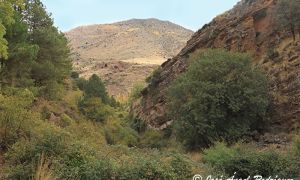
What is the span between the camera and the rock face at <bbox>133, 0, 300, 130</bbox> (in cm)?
3783

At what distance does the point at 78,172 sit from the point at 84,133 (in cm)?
1194

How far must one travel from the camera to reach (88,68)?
149000mm

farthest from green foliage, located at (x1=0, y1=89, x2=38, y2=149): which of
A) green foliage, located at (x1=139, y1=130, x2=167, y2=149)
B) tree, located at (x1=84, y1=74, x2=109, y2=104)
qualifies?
green foliage, located at (x1=139, y1=130, x2=167, y2=149)

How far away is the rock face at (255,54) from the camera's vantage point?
37831 millimetres

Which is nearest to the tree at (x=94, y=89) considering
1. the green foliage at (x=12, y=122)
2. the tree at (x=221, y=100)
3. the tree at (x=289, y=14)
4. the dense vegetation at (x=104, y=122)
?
the dense vegetation at (x=104, y=122)

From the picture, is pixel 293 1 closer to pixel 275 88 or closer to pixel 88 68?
pixel 275 88

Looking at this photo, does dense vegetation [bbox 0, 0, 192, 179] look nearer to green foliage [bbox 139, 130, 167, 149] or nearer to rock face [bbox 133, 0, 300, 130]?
green foliage [bbox 139, 130, 167, 149]

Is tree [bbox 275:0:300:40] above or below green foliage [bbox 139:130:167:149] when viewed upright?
above

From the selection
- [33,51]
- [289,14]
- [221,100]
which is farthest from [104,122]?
[289,14]

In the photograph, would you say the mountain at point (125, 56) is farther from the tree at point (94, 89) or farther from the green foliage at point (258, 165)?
the green foliage at point (258, 165)

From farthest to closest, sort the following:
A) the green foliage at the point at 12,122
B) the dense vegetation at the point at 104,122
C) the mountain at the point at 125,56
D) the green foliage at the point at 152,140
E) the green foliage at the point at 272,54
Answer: the mountain at the point at 125,56, the green foliage at the point at 152,140, the green foliage at the point at 272,54, the green foliage at the point at 12,122, the dense vegetation at the point at 104,122

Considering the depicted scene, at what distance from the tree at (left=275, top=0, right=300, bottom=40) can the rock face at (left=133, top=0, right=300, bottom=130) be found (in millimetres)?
1401

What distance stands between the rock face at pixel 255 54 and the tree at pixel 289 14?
140cm

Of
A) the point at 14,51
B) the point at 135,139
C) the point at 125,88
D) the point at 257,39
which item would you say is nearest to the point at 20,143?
the point at 14,51
